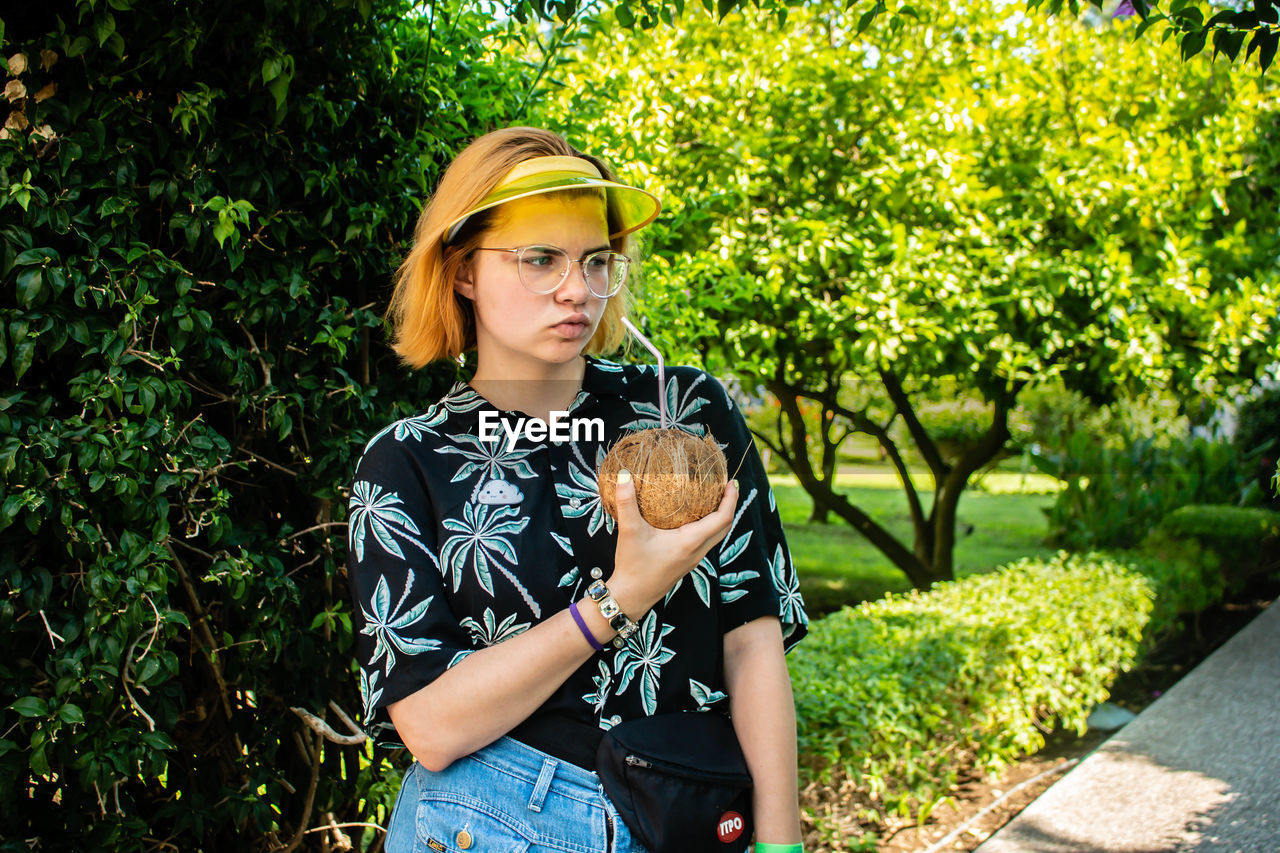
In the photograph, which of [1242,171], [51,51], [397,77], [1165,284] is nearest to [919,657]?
[1165,284]

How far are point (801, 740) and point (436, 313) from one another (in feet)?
8.18

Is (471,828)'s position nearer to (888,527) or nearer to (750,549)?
(750,549)

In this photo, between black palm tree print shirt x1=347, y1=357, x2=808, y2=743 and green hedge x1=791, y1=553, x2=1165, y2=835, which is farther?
green hedge x1=791, y1=553, x2=1165, y2=835

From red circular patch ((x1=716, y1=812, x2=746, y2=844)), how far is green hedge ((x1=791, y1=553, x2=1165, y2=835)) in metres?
2.19

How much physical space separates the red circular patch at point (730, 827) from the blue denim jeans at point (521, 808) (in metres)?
0.12

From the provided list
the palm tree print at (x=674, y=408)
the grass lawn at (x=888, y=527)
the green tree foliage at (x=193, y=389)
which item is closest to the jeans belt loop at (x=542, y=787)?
the palm tree print at (x=674, y=408)

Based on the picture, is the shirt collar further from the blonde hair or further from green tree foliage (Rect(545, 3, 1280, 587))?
green tree foliage (Rect(545, 3, 1280, 587))

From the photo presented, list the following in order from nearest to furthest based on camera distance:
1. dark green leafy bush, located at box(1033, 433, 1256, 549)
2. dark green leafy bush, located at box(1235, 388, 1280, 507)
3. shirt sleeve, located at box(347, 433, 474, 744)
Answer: shirt sleeve, located at box(347, 433, 474, 744)
dark green leafy bush, located at box(1033, 433, 1256, 549)
dark green leafy bush, located at box(1235, 388, 1280, 507)

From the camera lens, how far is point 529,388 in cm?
162

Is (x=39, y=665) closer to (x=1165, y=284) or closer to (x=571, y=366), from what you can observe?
(x=571, y=366)

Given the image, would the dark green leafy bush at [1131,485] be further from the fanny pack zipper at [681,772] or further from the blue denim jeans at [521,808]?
the blue denim jeans at [521,808]

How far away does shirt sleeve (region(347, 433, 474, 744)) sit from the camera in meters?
1.39

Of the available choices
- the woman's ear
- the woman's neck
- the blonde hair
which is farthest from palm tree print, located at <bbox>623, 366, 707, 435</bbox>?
the woman's ear

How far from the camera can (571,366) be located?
1664mm
